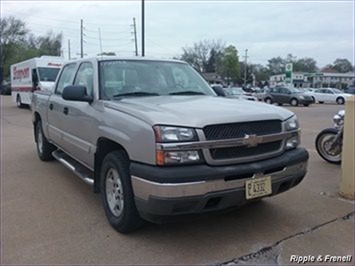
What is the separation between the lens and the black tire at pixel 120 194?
12.6ft

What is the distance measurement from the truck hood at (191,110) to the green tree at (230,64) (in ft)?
296

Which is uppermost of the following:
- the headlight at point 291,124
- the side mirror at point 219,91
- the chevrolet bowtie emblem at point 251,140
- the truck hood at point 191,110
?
the side mirror at point 219,91

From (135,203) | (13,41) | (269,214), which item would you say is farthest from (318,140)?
(13,41)

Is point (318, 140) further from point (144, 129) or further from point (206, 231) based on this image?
point (144, 129)

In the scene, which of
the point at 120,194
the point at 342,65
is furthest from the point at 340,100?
the point at 342,65

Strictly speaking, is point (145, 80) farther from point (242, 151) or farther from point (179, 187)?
point (179, 187)

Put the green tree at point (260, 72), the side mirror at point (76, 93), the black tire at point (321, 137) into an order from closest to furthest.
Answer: the side mirror at point (76, 93) < the black tire at point (321, 137) < the green tree at point (260, 72)

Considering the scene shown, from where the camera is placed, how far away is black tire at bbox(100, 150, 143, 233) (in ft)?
12.6

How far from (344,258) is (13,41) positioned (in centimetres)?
6718

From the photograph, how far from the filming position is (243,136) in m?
3.73

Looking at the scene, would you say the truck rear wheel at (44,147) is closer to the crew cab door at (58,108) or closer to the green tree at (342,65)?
the crew cab door at (58,108)

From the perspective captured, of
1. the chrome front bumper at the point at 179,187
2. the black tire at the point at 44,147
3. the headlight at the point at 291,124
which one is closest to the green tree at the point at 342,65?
the black tire at the point at 44,147

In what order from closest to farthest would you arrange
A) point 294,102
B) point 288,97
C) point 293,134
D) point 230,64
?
1. point 293,134
2. point 294,102
3. point 288,97
4. point 230,64

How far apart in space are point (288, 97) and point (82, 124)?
98.9ft
